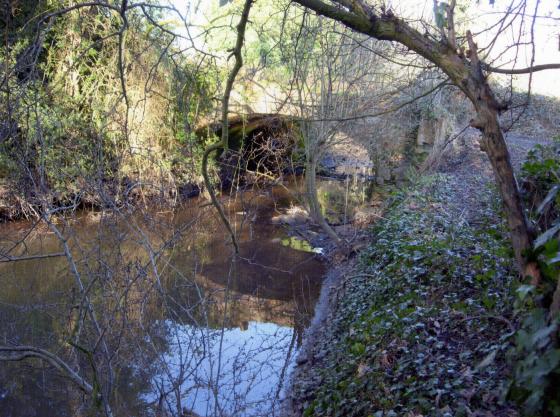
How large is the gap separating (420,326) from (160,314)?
9.37 ft

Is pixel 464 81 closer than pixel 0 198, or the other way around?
pixel 464 81

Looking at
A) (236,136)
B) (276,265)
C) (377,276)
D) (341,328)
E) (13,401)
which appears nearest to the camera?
(13,401)

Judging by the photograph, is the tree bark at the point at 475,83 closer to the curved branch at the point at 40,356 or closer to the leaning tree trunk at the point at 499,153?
the leaning tree trunk at the point at 499,153

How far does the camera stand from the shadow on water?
4457 millimetres

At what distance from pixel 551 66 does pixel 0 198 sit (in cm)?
1170

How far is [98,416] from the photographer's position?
4.64 m

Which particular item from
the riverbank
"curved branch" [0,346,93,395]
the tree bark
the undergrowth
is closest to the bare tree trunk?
the riverbank

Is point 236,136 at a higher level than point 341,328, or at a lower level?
higher

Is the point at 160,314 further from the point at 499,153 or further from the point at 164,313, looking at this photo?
the point at 499,153

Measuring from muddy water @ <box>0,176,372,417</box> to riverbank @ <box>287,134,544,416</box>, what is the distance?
0.65m

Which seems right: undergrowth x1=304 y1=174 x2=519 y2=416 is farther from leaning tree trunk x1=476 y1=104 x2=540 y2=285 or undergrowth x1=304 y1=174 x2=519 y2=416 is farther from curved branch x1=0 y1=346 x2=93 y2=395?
curved branch x1=0 y1=346 x2=93 y2=395

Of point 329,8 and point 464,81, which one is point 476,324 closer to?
point 464,81

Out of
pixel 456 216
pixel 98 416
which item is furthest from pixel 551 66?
pixel 456 216

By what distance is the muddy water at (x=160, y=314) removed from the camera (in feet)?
14.4
